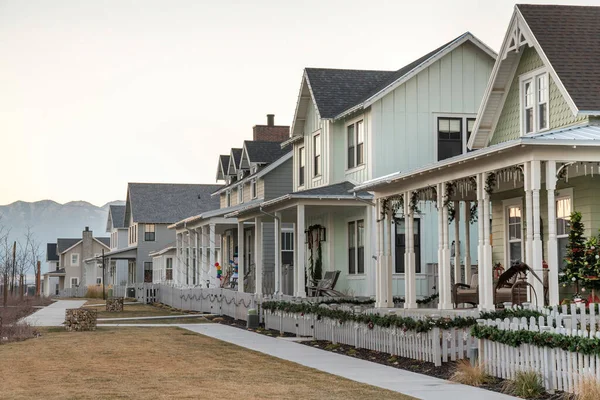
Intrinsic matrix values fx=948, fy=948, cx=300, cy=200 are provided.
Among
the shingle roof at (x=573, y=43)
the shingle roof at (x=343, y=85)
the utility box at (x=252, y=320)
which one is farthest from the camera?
the shingle roof at (x=343, y=85)

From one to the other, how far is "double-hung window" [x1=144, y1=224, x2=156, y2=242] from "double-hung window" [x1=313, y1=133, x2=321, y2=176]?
47.8 m

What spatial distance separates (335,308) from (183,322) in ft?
36.0

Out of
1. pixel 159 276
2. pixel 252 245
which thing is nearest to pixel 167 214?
pixel 159 276

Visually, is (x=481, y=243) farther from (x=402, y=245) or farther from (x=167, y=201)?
(x=167, y=201)

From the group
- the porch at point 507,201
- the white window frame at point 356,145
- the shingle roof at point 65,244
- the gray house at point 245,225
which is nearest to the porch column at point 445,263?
the porch at point 507,201

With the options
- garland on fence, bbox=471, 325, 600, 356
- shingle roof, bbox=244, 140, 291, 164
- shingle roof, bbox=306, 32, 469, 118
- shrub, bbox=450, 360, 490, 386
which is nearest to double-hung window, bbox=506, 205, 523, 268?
shingle roof, bbox=306, 32, 469, 118

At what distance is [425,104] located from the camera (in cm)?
3112

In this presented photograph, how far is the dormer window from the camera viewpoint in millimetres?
22406

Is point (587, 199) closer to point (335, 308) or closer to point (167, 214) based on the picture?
point (335, 308)

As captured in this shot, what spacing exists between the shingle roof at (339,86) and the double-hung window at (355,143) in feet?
2.87

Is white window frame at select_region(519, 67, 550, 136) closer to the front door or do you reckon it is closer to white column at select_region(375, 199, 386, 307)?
white column at select_region(375, 199, 386, 307)

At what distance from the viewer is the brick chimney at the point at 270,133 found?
175 ft

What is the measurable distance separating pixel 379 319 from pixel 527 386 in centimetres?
671

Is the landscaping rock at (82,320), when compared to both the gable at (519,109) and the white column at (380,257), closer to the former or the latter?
the white column at (380,257)
